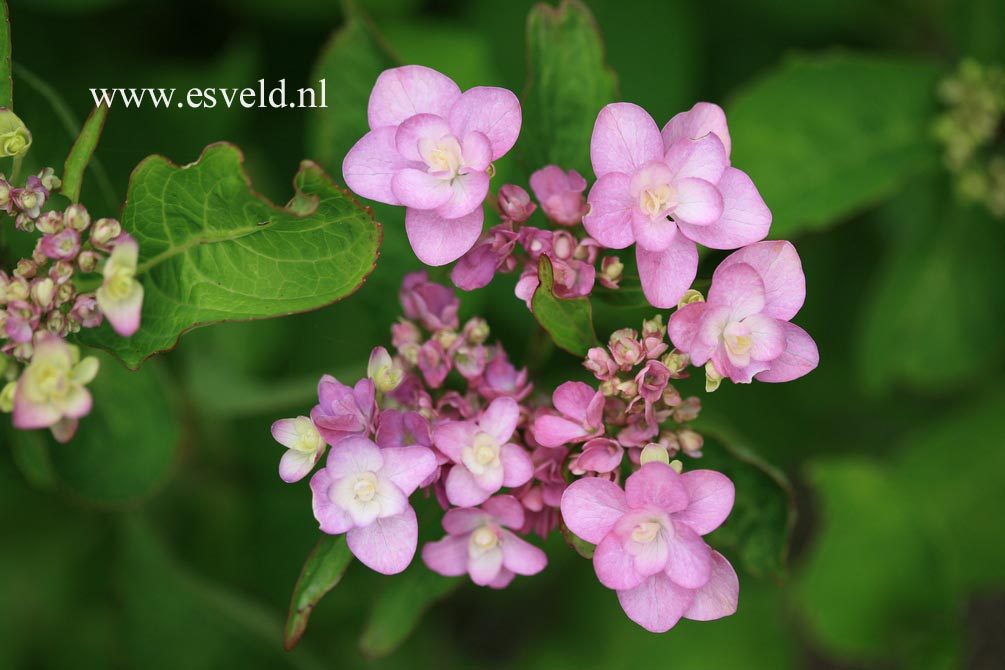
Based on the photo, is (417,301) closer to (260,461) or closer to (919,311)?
(260,461)

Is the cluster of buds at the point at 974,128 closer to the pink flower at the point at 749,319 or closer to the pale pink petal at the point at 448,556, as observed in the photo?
the pink flower at the point at 749,319

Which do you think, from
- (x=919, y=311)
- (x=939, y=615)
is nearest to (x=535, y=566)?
(x=939, y=615)

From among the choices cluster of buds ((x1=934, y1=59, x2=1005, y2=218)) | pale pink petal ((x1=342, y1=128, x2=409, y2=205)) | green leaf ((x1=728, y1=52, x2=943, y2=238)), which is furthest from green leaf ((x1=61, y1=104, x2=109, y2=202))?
cluster of buds ((x1=934, y1=59, x2=1005, y2=218))

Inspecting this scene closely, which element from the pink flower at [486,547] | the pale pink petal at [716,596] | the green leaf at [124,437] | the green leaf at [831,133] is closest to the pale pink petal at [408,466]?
the pink flower at [486,547]

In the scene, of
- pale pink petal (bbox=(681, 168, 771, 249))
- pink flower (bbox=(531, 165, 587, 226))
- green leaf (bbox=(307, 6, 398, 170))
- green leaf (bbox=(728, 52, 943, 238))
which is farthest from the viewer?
green leaf (bbox=(728, 52, 943, 238))

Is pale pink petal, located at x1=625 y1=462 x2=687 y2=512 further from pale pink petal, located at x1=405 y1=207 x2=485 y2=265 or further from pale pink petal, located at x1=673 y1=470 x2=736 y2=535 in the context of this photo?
pale pink petal, located at x1=405 y1=207 x2=485 y2=265

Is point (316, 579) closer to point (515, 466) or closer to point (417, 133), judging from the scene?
point (515, 466)
